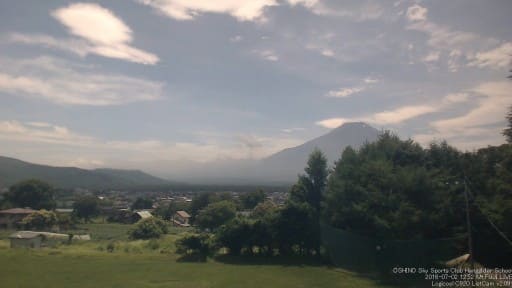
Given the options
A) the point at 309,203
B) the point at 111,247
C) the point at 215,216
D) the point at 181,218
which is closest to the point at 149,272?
the point at 111,247

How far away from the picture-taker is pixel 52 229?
183 feet

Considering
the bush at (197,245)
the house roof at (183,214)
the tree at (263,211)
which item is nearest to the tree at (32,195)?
the house roof at (183,214)

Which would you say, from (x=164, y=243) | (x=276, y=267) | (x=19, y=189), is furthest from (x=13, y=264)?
(x=19, y=189)

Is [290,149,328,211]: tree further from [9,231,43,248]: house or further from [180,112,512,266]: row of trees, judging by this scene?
[9,231,43,248]: house

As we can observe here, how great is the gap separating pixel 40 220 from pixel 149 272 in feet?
132

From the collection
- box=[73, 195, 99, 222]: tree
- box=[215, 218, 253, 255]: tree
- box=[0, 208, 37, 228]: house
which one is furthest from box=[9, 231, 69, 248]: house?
box=[73, 195, 99, 222]: tree

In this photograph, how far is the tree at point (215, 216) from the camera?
164 feet

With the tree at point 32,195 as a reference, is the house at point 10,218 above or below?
below

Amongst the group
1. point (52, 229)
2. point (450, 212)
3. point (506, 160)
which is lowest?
point (52, 229)

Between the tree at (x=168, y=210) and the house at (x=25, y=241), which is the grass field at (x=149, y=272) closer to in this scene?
the house at (x=25, y=241)

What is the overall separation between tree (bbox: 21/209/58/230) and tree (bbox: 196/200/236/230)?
73.7ft

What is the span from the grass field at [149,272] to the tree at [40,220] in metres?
26.3

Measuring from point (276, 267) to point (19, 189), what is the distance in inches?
2796

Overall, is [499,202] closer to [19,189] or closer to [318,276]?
[318,276]
